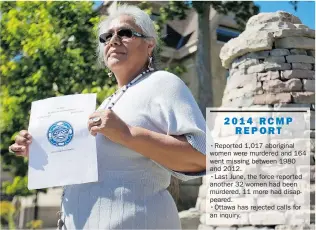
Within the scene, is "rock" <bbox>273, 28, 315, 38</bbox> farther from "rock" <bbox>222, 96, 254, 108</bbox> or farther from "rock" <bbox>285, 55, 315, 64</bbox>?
"rock" <bbox>222, 96, 254, 108</bbox>

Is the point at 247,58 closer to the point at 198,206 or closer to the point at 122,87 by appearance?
the point at 198,206

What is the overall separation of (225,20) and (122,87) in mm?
15053

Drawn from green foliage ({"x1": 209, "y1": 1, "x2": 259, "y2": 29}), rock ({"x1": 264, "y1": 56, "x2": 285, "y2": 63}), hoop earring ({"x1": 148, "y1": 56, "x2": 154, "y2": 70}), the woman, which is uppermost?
green foliage ({"x1": 209, "y1": 1, "x2": 259, "y2": 29})

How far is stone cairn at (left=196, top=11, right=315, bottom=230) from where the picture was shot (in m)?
5.39

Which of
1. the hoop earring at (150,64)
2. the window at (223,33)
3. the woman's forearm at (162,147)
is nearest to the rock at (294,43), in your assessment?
the hoop earring at (150,64)

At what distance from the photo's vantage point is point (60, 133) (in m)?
1.60

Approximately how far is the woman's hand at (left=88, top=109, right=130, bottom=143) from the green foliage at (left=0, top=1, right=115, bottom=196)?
21.7 feet

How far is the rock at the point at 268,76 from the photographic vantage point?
5480 mm

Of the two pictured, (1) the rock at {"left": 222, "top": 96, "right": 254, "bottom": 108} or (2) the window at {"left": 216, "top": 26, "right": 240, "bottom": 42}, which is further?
(2) the window at {"left": 216, "top": 26, "right": 240, "bottom": 42}

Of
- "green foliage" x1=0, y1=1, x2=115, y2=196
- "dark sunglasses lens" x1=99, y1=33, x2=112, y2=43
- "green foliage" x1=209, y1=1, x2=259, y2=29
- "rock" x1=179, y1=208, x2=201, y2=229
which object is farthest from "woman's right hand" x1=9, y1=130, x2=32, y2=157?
"green foliage" x1=209, y1=1, x2=259, y2=29

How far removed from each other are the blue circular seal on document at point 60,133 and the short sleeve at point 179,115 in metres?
0.37

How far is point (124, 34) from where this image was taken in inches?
68.7

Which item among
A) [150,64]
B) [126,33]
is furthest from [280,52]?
[126,33]

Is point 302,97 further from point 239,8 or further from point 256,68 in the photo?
point 239,8
